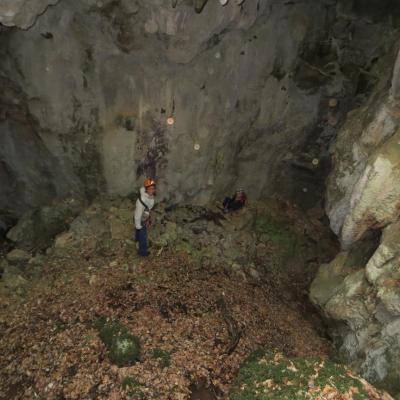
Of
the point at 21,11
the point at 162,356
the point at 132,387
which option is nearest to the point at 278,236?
the point at 162,356

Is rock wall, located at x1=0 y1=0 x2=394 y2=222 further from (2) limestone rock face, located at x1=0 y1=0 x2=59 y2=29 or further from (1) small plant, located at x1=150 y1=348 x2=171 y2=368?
(1) small plant, located at x1=150 y1=348 x2=171 y2=368

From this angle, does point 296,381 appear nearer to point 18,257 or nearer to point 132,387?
point 132,387

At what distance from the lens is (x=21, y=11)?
10.4 meters

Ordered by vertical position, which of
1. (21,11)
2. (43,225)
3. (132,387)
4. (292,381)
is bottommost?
(43,225)

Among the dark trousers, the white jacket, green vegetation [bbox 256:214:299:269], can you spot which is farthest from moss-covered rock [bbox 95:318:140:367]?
green vegetation [bbox 256:214:299:269]

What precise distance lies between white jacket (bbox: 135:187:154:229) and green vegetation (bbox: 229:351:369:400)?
5.18 metres

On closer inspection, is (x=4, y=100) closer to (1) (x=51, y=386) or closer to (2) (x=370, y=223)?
(1) (x=51, y=386)

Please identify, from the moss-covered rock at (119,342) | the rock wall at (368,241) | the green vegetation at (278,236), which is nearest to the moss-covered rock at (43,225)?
the moss-covered rock at (119,342)

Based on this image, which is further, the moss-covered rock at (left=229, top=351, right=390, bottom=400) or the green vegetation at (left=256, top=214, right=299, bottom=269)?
the green vegetation at (left=256, top=214, right=299, bottom=269)

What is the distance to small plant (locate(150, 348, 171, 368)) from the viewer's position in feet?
30.2

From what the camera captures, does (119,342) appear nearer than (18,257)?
Yes

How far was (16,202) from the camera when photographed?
648 inches

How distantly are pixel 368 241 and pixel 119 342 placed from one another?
25.5 ft

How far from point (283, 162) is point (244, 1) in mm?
6780
